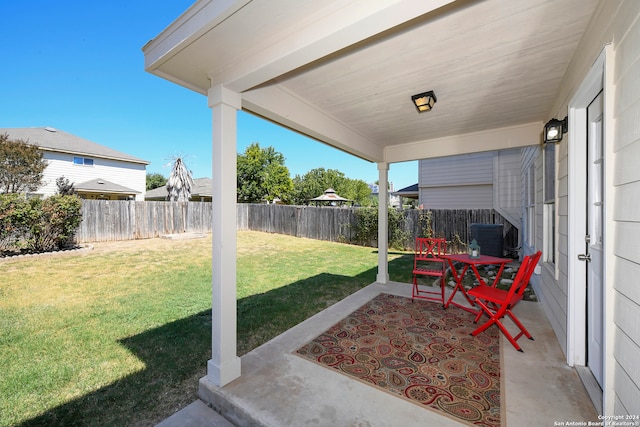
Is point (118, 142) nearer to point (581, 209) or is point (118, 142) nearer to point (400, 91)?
point (400, 91)

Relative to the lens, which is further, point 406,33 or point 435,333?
point 435,333

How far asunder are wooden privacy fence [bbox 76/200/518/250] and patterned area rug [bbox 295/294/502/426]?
609cm

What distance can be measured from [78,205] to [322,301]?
918cm

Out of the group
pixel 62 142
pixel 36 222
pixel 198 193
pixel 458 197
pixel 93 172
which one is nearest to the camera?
pixel 36 222

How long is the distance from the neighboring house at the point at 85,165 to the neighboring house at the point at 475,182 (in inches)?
640

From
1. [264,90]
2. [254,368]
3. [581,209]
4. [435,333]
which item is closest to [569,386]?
[435,333]

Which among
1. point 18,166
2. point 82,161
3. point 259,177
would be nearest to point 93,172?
point 82,161

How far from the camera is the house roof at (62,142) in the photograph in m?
13.0

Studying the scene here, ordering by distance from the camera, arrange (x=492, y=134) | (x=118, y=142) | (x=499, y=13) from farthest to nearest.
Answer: (x=118, y=142), (x=492, y=134), (x=499, y=13)

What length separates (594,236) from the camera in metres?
2.12

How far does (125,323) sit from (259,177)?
22.7m

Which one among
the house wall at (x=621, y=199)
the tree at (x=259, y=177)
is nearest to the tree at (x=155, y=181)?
the tree at (x=259, y=177)

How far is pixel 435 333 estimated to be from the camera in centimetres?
301

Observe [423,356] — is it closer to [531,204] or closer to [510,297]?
[510,297]
